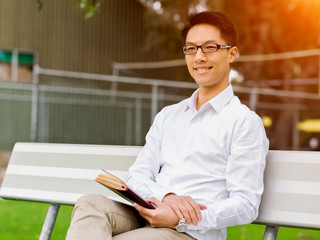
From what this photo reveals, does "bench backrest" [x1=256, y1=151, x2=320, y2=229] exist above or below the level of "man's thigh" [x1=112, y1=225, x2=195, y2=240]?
above

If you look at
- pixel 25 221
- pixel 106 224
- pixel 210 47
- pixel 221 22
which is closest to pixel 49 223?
pixel 106 224

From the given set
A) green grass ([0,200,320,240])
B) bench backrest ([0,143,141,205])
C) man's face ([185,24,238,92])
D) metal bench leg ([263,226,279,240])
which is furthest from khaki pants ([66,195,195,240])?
green grass ([0,200,320,240])

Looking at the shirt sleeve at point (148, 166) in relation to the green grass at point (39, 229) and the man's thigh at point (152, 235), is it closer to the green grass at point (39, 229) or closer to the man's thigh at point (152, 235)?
the man's thigh at point (152, 235)

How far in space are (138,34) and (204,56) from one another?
20.1 metres

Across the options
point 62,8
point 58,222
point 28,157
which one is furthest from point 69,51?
point 28,157

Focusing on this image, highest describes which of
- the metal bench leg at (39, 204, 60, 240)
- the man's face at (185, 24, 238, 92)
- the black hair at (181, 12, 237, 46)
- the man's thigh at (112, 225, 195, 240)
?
the black hair at (181, 12, 237, 46)

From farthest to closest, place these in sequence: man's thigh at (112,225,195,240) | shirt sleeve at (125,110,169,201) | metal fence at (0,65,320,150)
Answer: metal fence at (0,65,320,150) < shirt sleeve at (125,110,169,201) < man's thigh at (112,225,195,240)

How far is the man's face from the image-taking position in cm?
289

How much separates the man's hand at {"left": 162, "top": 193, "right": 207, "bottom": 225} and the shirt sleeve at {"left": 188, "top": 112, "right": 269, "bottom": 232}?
0.03 m

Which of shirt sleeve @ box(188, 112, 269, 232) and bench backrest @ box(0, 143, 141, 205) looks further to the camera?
bench backrest @ box(0, 143, 141, 205)

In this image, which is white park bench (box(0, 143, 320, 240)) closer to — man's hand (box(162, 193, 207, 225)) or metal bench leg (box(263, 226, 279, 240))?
metal bench leg (box(263, 226, 279, 240))

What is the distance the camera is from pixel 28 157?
3820 millimetres

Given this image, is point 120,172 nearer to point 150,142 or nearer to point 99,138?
point 150,142

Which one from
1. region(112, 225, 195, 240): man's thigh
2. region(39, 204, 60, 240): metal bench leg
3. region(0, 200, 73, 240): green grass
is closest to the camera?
region(112, 225, 195, 240): man's thigh
